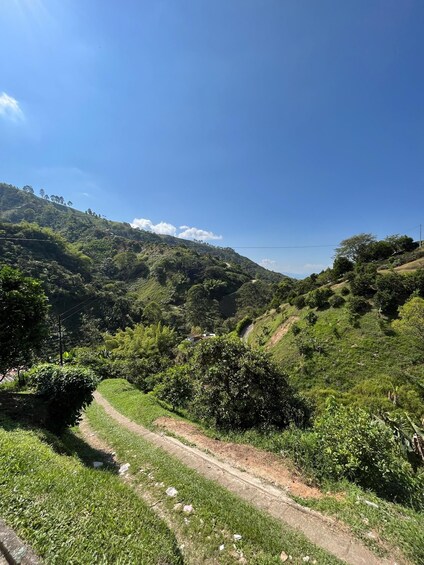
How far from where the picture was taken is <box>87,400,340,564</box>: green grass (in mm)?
3793

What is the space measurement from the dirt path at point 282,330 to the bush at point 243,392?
57.0 feet

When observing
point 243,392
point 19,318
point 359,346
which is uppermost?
point 19,318

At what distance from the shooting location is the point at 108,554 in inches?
112

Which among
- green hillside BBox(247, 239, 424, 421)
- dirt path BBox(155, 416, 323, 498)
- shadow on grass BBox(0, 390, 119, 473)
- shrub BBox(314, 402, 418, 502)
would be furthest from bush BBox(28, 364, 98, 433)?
green hillside BBox(247, 239, 424, 421)

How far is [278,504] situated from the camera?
502 cm

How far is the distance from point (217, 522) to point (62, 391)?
549 cm

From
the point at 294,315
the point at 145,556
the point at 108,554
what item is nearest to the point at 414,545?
the point at 145,556

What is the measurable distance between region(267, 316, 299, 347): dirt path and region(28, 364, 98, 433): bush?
22183 mm

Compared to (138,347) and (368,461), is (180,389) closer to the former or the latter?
(368,461)

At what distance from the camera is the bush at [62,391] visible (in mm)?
7543

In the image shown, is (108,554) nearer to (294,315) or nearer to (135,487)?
(135,487)

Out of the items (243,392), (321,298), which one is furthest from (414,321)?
(243,392)

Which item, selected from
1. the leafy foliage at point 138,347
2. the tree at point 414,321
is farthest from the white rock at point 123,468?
the tree at point 414,321

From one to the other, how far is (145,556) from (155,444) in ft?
18.5
